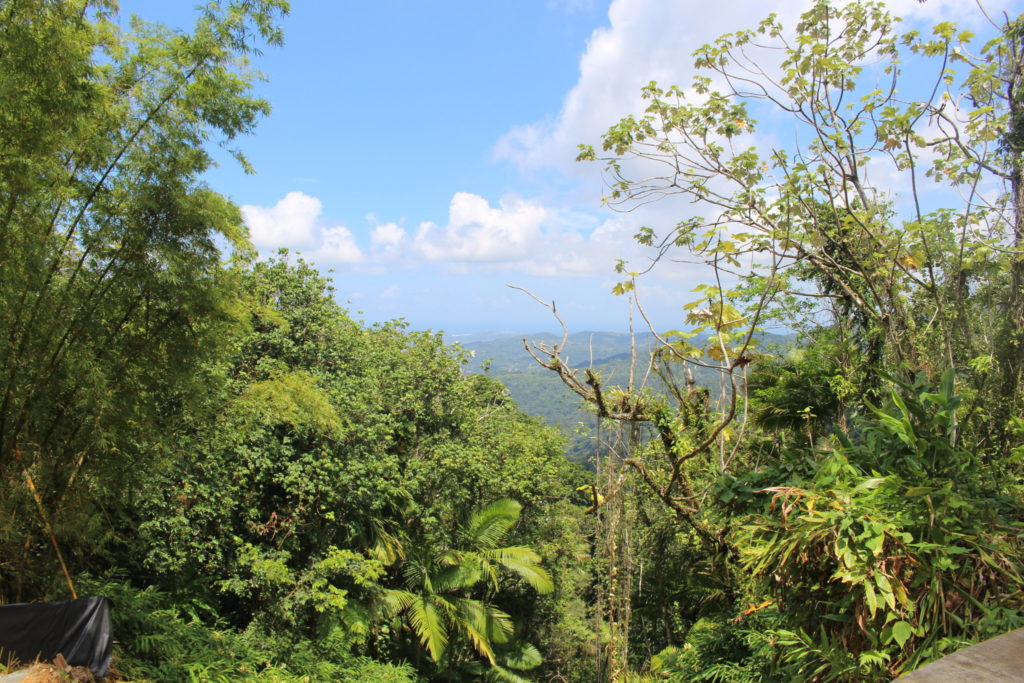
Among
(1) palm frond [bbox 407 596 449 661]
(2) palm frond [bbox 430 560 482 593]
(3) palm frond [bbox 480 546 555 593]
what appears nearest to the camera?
(1) palm frond [bbox 407 596 449 661]

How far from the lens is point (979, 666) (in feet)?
4.07

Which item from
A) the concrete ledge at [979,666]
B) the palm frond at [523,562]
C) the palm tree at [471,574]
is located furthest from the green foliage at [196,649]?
the concrete ledge at [979,666]

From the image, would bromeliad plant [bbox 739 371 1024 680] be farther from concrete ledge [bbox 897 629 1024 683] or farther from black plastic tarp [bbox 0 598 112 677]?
black plastic tarp [bbox 0 598 112 677]

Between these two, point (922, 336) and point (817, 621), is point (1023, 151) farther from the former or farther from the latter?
point (817, 621)

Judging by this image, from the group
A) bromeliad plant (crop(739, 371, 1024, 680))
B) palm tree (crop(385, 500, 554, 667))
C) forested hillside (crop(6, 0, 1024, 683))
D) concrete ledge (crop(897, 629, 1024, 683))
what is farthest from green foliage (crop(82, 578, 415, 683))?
concrete ledge (crop(897, 629, 1024, 683))

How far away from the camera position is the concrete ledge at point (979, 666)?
119 cm

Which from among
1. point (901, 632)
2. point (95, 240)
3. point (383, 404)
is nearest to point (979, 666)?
point (901, 632)

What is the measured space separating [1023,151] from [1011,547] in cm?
414

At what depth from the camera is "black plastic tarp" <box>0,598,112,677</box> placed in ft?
14.4

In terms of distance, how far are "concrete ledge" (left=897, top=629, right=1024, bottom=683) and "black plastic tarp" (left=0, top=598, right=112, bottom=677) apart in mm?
5463

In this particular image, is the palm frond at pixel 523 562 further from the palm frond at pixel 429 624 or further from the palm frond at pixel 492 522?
the palm frond at pixel 429 624

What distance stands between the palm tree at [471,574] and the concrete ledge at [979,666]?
9.39 meters

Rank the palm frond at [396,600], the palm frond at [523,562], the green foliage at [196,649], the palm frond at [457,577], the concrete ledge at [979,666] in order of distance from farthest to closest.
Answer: the palm frond at [523,562] < the palm frond at [457,577] < the palm frond at [396,600] < the green foliage at [196,649] < the concrete ledge at [979,666]

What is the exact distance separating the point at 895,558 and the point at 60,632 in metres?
5.61
